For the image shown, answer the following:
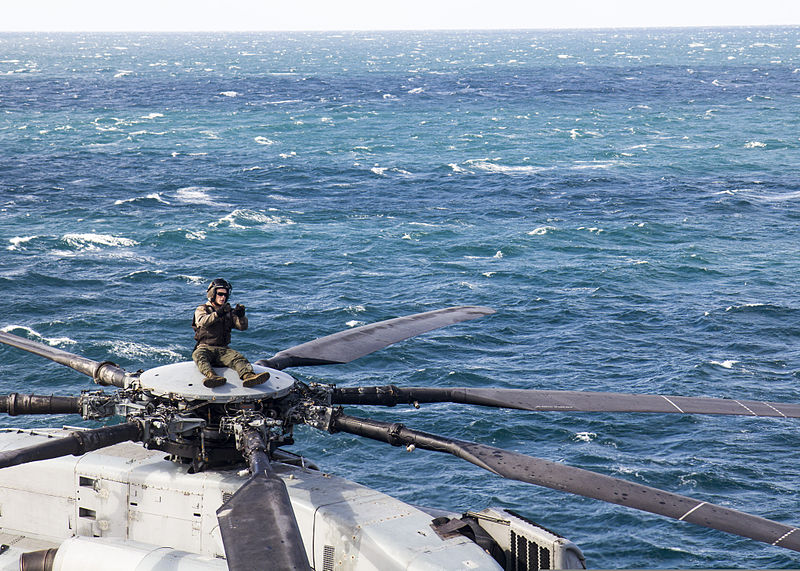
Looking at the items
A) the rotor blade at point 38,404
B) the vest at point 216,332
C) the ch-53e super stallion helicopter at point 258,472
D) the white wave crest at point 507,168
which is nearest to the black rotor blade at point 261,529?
the ch-53e super stallion helicopter at point 258,472

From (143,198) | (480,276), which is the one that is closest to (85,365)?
(480,276)

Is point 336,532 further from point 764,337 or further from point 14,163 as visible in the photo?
point 14,163

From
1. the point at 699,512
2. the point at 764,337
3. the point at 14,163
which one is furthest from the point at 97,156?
the point at 699,512

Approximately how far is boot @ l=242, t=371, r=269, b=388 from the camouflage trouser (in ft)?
0.69

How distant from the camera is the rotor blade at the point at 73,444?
17.0 metres

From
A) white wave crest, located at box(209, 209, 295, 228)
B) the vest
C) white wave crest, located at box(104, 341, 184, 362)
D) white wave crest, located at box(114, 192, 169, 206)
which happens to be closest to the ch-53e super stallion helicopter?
the vest

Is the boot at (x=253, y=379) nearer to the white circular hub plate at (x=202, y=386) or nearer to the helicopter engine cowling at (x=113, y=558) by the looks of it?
the white circular hub plate at (x=202, y=386)

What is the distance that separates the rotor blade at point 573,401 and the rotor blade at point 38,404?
17.6 ft

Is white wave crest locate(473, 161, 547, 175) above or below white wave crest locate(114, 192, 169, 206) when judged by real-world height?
above

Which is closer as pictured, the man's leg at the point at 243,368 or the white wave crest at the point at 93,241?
the man's leg at the point at 243,368

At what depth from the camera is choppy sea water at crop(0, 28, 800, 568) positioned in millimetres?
44844

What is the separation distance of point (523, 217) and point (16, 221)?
1759 inches

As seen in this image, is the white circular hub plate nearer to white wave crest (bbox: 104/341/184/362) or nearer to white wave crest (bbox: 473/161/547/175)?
white wave crest (bbox: 104/341/184/362)

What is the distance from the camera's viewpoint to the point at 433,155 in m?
123
